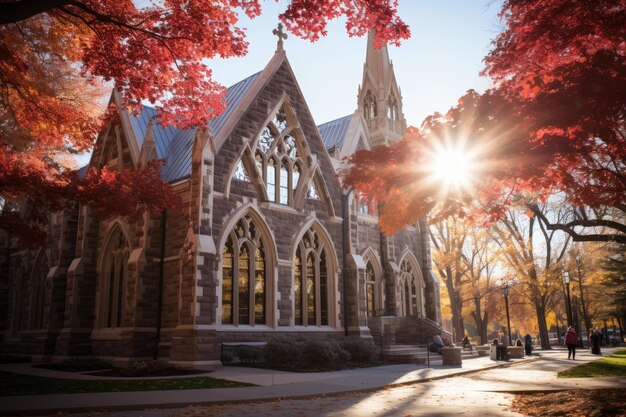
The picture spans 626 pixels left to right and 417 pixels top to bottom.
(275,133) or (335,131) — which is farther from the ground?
(335,131)

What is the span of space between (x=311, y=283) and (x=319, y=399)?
1088cm

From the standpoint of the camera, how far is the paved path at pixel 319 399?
882 cm

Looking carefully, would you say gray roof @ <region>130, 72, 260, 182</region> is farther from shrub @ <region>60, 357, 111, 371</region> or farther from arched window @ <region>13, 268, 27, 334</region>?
arched window @ <region>13, 268, 27, 334</region>

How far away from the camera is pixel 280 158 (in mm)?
21031

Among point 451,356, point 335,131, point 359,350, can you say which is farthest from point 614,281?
point 359,350

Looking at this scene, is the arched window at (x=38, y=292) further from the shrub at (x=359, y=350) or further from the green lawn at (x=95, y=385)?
the shrub at (x=359, y=350)

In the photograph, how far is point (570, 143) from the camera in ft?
28.2

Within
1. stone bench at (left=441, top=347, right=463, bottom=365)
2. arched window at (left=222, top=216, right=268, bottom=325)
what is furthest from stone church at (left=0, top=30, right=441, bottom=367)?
stone bench at (left=441, top=347, right=463, bottom=365)

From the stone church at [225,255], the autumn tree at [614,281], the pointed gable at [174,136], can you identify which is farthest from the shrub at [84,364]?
the autumn tree at [614,281]

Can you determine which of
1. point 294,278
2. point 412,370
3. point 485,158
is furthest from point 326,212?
point 485,158

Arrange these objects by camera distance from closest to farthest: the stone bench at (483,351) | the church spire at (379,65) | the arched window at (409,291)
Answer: the arched window at (409,291) < the stone bench at (483,351) < the church spire at (379,65)

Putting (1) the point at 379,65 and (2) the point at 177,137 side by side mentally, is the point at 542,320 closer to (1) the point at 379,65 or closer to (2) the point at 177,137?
(1) the point at 379,65

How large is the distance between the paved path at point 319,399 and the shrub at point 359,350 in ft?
13.7

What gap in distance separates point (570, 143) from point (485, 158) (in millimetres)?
1418
